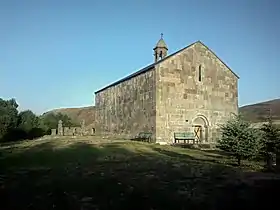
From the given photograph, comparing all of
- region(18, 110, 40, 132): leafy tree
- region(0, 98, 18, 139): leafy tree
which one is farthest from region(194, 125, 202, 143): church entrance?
region(0, 98, 18, 139): leafy tree

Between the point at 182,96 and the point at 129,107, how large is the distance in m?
7.53

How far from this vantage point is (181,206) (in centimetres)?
894

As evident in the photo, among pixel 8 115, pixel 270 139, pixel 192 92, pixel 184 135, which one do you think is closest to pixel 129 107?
pixel 192 92

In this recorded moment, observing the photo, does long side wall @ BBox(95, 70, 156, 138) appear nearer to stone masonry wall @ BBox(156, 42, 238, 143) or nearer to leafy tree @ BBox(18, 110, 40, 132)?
stone masonry wall @ BBox(156, 42, 238, 143)

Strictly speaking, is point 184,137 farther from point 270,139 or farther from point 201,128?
point 270,139

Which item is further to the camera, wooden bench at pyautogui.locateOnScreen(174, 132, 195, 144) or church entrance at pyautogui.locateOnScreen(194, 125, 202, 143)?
church entrance at pyautogui.locateOnScreen(194, 125, 202, 143)

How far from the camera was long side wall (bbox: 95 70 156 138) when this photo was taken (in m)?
35.6

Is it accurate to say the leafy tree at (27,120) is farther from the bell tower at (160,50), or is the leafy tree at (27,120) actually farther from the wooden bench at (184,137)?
the wooden bench at (184,137)

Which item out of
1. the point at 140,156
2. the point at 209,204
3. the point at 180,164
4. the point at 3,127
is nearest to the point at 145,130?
the point at 140,156

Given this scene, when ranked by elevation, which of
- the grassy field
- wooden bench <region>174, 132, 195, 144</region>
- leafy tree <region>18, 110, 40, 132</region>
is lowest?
the grassy field

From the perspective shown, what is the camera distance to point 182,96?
35.9 meters

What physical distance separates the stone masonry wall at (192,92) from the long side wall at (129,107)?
3.63 ft

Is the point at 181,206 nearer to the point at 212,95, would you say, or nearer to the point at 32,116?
the point at 212,95

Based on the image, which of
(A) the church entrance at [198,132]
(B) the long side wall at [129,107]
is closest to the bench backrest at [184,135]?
(A) the church entrance at [198,132]
